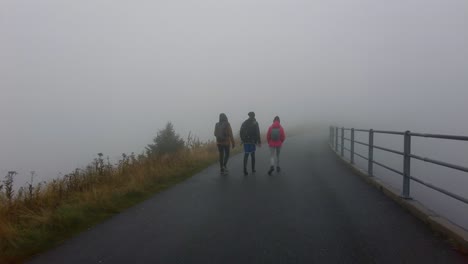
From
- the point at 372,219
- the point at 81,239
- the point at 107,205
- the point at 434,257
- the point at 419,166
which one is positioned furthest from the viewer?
the point at 419,166

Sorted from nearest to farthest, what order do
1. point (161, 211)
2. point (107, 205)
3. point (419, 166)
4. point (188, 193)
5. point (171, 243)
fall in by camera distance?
point (171, 243) < point (161, 211) < point (107, 205) < point (188, 193) < point (419, 166)

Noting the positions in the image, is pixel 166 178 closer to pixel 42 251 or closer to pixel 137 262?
pixel 42 251

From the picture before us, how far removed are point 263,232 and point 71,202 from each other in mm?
4344

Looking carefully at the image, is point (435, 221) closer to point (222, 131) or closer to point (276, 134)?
point (276, 134)

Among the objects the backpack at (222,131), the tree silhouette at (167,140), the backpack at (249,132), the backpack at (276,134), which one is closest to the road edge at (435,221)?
→ the backpack at (276,134)

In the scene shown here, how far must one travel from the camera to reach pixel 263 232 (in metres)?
6.10

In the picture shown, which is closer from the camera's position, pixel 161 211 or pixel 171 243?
pixel 171 243

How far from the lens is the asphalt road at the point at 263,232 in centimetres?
510

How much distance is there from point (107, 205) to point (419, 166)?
22.1 m

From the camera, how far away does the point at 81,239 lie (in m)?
6.32

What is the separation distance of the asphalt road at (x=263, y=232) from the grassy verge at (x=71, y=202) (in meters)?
0.43

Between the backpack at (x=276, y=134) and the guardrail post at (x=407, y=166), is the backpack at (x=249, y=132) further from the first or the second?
the guardrail post at (x=407, y=166)

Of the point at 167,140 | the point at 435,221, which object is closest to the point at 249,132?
the point at 435,221

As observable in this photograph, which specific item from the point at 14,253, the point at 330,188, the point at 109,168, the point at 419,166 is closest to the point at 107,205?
the point at 14,253
